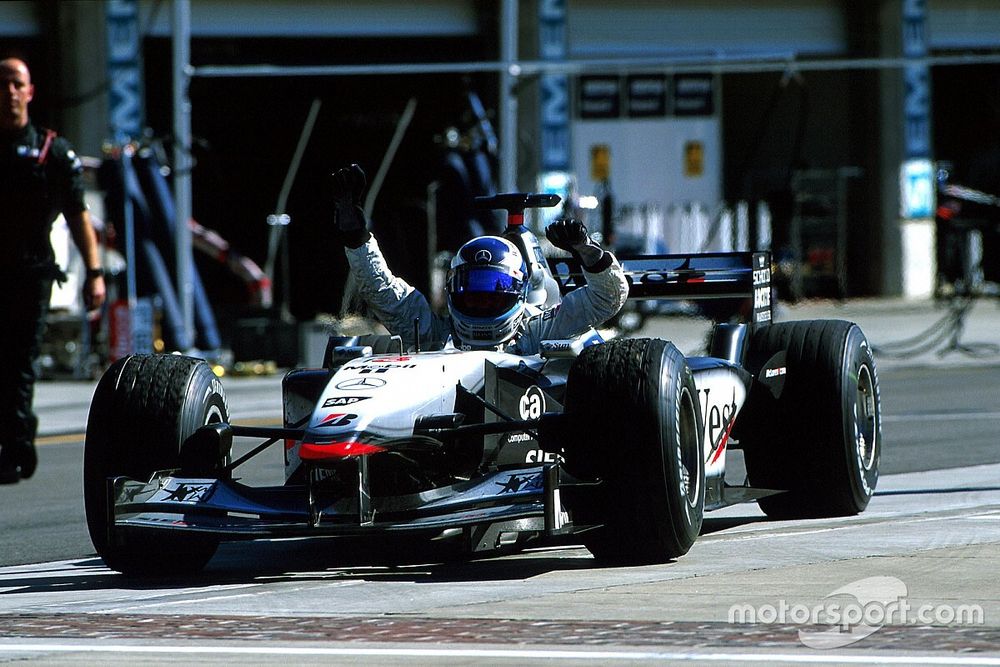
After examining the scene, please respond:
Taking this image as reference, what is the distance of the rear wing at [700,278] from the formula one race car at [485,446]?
0.71 meters

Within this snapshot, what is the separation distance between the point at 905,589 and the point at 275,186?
78.7ft

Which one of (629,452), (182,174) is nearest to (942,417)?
(629,452)

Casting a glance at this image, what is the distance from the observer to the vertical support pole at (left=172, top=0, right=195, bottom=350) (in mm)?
19766

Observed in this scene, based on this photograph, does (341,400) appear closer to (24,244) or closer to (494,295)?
(494,295)

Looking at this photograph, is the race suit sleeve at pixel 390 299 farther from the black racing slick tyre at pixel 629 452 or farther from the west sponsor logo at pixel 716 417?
the black racing slick tyre at pixel 629 452

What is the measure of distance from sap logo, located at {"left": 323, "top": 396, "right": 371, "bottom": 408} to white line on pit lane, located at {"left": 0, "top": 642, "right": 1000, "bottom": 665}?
1720 millimetres

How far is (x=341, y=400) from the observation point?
24.4 ft

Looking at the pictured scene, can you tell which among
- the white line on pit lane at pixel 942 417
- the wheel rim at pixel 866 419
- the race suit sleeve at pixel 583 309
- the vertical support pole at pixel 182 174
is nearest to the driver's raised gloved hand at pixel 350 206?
the race suit sleeve at pixel 583 309

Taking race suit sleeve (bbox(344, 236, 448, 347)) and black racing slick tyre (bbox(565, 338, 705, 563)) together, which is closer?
black racing slick tyre (bbox(565, 338, 705, 563))

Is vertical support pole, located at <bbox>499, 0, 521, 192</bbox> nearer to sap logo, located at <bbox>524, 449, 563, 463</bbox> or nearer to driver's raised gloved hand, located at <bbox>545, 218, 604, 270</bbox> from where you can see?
driver's raised gloved hand, located at <bbox>545, 218, 604, 270</bbox>

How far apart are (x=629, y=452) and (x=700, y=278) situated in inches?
105

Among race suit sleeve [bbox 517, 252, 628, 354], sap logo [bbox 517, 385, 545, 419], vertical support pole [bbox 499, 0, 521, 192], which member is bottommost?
sap logo [bbox 517, 385, 545, 419]

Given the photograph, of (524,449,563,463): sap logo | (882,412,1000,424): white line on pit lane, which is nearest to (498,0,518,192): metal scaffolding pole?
(882,412,1000,424): white line on pit lane

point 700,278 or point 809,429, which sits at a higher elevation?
point 700,278
